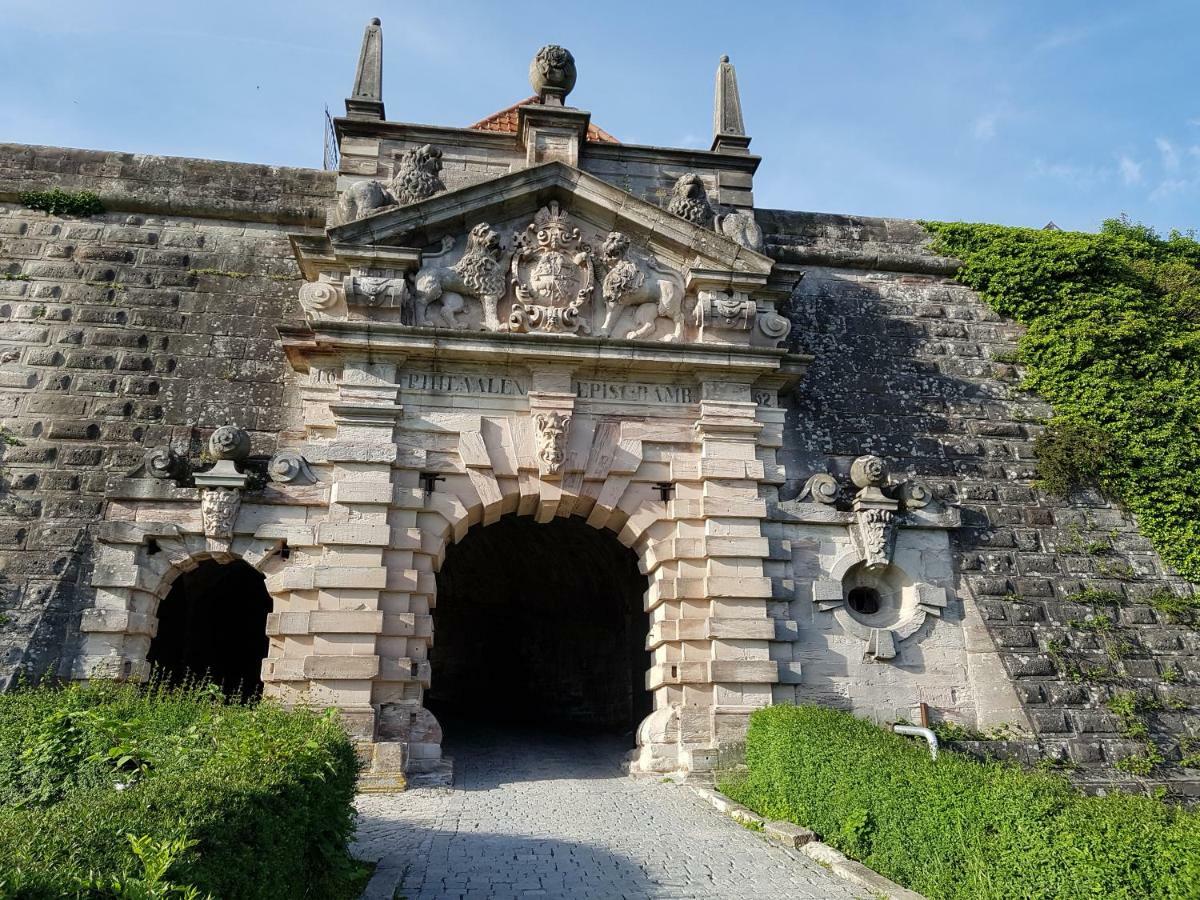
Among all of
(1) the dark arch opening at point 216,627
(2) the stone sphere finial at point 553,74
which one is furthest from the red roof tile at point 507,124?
(1) the dark arch opening at point 216,627

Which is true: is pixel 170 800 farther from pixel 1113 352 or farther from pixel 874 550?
pixel 1113 352

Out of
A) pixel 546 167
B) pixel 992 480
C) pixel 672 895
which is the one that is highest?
pixel 546 167

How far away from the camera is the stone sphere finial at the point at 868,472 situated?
38.7 ft

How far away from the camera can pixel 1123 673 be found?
11.7 metres

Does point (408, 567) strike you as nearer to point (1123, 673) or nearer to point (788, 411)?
point (788, 411)

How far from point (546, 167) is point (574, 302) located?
1762 mm

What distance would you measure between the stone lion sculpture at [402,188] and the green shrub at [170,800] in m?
6.12

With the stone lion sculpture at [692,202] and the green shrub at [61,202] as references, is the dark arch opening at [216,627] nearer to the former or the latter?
the green shrub at [61,202]

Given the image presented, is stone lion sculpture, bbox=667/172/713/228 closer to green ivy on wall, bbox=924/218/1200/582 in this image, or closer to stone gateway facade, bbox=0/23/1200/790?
stone gateway facade, bbox=0/23/1200/790

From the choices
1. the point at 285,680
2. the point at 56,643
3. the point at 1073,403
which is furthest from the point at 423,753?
the point at 1073,403

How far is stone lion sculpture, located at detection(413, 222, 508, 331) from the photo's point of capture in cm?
1146

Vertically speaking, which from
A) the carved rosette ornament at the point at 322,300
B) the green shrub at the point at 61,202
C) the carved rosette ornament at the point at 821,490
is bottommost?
the carved rosette ornament at the point at 821,490

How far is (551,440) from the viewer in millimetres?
11117

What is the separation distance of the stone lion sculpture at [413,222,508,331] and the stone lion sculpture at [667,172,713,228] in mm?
2515
